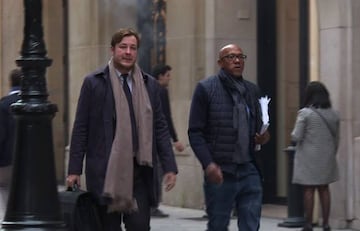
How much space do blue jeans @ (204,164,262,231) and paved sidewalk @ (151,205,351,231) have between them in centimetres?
409

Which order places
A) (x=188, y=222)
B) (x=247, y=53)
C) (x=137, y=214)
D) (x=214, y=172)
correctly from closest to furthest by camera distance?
(x=137, y=214) < (x=214, y=172) < (x=188, y=222) < (x=247, y=53)

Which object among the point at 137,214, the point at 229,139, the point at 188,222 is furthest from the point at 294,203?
the point at 137,214

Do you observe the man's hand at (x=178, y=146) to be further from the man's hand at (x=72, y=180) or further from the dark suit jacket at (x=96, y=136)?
the man's hand at (x=72, y=180)

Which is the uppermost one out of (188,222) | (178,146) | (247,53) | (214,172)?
(247,53)

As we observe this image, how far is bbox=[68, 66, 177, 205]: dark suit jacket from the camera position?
287 inches

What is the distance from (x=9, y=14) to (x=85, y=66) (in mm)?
3598

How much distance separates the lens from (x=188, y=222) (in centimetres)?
1321

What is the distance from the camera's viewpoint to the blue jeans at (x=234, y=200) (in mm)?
8188

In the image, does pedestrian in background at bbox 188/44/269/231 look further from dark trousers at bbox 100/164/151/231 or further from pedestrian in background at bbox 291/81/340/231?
pedestrian in background at bbox 291/81/340/231

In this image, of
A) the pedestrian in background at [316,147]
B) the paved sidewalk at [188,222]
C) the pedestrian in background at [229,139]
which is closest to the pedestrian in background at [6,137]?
the pedestrian in background at [229,139]

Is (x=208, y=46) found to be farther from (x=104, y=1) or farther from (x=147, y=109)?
(x=147, y=109)

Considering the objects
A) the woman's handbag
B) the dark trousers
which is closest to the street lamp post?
the woman's handbag

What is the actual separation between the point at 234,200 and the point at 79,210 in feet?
5.22

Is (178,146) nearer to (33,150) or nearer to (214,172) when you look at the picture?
(214,172)
